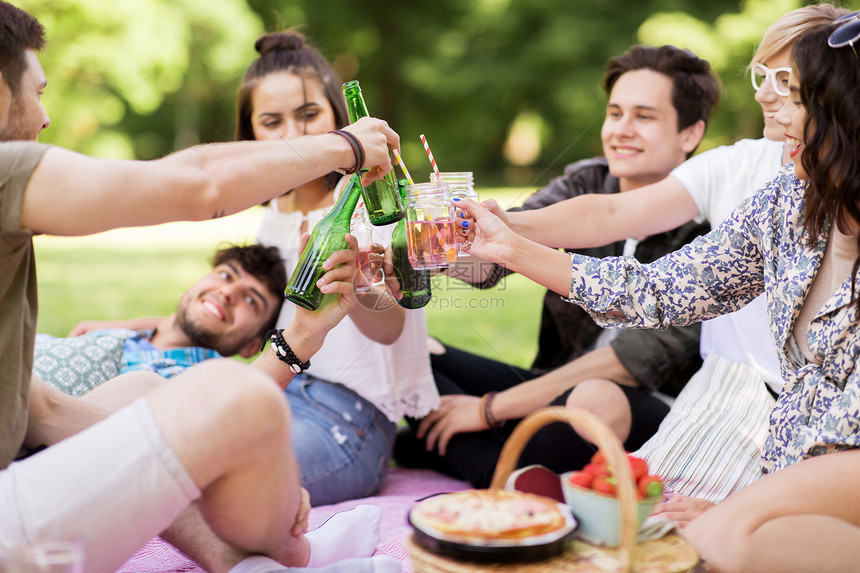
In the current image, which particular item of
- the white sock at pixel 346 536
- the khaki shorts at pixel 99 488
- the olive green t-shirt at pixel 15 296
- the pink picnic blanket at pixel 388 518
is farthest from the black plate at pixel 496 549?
the olive green t-shirt at pixel 15 296

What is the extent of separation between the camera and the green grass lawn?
345 cm

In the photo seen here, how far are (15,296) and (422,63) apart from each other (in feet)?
59.0

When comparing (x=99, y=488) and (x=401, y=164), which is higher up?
(x=401, y=164)

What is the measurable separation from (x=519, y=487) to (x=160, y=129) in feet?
64.8

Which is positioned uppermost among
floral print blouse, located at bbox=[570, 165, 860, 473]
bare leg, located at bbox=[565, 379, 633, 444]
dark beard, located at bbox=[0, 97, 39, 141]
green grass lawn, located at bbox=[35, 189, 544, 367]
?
dark beard, located at bbox=[0, 97, 39, 141]

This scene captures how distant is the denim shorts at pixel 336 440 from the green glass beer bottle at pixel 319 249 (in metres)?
0.56

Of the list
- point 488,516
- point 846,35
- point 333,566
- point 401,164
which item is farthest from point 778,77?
point 333,566

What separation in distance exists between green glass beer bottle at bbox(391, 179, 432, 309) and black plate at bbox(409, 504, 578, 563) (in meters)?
1.07

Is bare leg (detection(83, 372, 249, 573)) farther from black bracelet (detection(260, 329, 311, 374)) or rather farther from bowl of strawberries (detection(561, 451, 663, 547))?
bowl of strawberries (detection(561, 451, 663, 547))

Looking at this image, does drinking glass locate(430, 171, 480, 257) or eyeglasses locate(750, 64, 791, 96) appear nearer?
drinking glass locate(430, 171, 480, 257)

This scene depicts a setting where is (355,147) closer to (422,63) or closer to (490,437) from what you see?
(490,437)

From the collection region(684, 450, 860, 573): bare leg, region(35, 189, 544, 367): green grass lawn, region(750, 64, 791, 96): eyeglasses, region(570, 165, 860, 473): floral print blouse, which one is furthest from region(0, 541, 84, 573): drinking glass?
region(750, 64, 791, 96): eyeglasses

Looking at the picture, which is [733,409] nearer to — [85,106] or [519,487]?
[519,487]

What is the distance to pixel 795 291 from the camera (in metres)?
1.85
